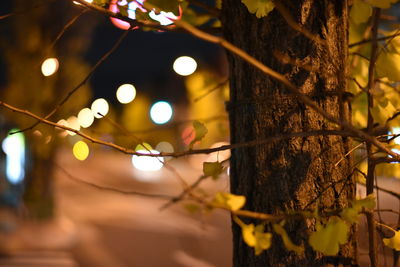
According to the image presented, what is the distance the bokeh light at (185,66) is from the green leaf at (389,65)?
1.73m

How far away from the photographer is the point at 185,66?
3301 mm

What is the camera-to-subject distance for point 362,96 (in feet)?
6.88

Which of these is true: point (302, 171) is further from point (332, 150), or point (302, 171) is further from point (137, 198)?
point (137, 198)

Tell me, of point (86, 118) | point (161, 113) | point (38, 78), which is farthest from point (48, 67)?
point (38, 78)

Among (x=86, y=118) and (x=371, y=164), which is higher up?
(x=86, y=118)

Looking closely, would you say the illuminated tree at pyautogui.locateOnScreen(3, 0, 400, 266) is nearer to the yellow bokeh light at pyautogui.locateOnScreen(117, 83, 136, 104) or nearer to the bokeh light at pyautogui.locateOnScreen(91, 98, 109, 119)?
the bokeh light at pyautogui.locateOnScreen(91, 98, 109, 119)

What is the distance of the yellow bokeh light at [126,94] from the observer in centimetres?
313

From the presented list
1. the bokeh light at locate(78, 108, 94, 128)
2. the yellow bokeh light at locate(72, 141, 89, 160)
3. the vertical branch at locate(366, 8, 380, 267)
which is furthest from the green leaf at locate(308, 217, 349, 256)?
the bokeh light at locate(78, 108, 94, 128)

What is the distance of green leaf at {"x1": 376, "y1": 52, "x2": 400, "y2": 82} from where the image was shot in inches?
63.8

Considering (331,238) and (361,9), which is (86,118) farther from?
(331,238)

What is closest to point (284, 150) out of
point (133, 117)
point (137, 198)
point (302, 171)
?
point (302, 171)

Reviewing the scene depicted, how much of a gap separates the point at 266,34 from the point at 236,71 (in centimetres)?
19

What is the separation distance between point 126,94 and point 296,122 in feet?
5.65

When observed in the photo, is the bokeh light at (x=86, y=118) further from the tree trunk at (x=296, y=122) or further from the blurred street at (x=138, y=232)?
the blurred street at (x=138, y=232)
